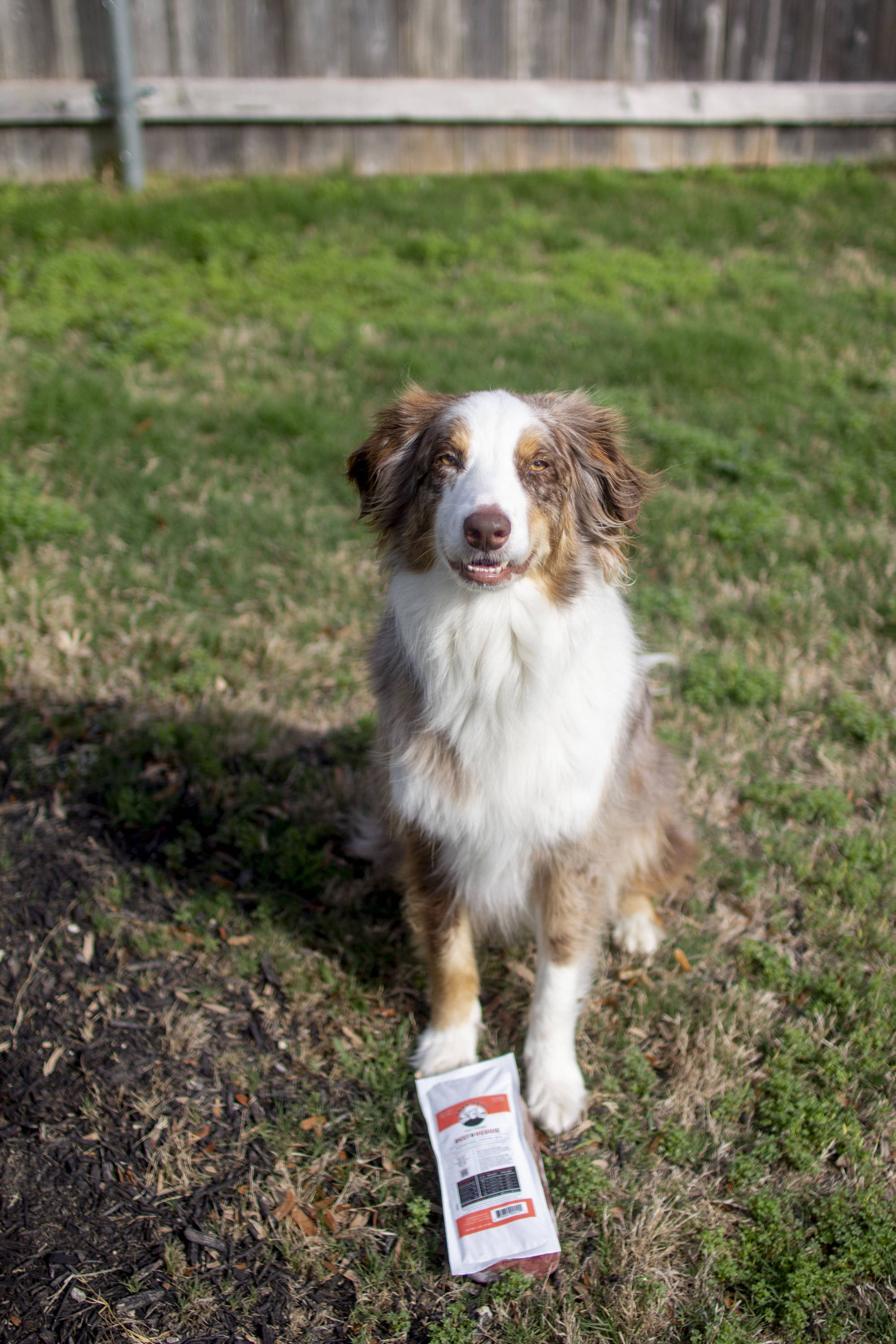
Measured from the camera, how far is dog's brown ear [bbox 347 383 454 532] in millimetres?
2541

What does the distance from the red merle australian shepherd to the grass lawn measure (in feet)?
1.24

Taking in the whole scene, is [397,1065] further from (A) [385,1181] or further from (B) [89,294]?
(B) [89,294]

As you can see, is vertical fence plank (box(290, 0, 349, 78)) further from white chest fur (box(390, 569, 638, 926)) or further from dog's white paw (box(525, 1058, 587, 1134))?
dog's white paw (box(525, 1058, 587, 1134))

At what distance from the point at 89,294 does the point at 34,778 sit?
3857 millimetres

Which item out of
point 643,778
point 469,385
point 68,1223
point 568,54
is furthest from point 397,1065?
point 568,54

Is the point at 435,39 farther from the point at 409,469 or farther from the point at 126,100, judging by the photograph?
the point at 409,469

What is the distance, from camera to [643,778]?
9.65 ft

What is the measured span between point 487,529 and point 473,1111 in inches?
57.6

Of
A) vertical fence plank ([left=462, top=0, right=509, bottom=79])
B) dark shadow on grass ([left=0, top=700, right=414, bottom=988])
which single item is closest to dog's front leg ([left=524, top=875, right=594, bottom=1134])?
dark shadow on grass ([left=0, top=700, right=414, bottom=988])

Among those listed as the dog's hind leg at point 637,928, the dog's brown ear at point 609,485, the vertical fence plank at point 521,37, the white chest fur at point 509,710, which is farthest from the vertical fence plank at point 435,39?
the dog's hind leg at point 637,928

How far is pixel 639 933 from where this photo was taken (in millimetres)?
3125

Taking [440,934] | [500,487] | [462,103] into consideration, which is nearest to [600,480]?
[500,487]

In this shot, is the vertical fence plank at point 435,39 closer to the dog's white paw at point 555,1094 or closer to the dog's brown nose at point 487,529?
the dog's brown nose at point 487,529

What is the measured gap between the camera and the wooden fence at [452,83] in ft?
21.7
